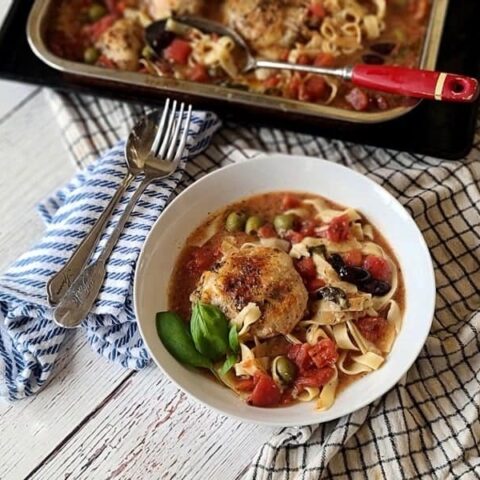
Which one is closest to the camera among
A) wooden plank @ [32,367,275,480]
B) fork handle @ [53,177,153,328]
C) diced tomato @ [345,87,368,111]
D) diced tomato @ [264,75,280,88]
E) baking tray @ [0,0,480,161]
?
wooden plank @ [32,367,275,480]

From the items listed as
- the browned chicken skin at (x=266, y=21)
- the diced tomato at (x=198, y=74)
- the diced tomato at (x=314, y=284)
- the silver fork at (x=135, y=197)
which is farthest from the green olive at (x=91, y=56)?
the diced tomato at (x=314, y=284)

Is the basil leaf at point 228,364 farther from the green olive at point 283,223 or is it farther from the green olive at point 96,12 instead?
the green olive at point 96,12

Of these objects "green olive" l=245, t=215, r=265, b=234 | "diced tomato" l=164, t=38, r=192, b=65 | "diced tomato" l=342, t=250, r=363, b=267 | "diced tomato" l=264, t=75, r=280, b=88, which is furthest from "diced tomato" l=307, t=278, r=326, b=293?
"diced tomato" l=164, t=38, r=192, b=65

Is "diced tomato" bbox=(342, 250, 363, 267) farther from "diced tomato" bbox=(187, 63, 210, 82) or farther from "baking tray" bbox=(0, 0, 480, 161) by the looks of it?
"diced tomato" bbox=(187, 63, 210, 82)

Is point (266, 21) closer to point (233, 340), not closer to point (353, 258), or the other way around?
point (353, 258)

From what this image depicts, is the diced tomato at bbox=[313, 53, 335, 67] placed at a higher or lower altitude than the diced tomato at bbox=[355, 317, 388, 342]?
higher

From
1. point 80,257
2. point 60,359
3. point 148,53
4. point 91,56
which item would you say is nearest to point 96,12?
point 91,56

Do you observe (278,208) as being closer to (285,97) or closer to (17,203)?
(285,97)
